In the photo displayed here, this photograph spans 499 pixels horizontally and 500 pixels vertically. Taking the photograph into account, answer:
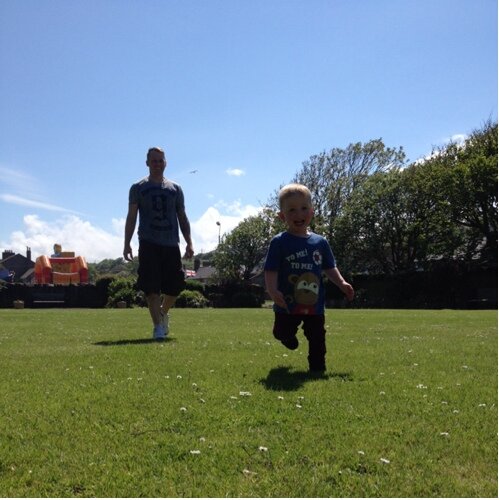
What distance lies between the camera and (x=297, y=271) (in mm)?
5371

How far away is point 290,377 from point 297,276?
103 cm

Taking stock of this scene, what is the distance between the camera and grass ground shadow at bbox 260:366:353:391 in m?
4.34

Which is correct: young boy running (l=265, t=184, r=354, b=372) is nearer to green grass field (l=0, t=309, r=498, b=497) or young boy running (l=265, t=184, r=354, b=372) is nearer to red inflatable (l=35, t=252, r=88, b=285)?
green grass field (l=0, t=309, r=498, b=497)

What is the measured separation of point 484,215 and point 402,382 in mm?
38576

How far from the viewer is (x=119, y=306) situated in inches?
1369

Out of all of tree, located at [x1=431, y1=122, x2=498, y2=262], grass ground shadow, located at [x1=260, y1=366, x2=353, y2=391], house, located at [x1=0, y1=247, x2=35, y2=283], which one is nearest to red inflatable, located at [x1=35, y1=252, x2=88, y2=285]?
tree, located at [x1=431, y1=122, x2=498, y2=262]

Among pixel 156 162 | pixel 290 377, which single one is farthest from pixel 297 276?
pixel 156 162

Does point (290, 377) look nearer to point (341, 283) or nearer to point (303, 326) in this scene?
point (303, 326)

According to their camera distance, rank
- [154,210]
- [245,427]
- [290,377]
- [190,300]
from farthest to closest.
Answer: [190,300] < [154,210] < [290,377] < [245,427]

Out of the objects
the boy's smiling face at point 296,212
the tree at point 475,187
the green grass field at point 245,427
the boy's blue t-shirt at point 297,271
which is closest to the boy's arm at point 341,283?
the boy's blue t-shirt at point 297,271

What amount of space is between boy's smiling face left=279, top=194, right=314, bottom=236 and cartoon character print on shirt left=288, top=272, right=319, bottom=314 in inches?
18.1

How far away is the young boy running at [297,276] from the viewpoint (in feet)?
17.5

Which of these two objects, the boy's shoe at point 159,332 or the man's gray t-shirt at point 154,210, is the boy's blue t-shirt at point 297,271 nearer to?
the boy's shoe at point 159,332

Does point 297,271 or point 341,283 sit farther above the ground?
point 297,271
